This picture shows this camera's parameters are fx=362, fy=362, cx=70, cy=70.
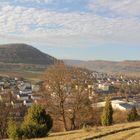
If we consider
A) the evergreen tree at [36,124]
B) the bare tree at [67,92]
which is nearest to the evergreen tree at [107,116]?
the bare tree at [67,92]

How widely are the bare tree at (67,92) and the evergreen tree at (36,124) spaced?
12.8 metres

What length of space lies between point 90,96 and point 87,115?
107 inches

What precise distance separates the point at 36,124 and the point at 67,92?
602 inches

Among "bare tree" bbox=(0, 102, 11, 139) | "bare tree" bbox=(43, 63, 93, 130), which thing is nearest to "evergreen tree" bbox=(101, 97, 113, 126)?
"bare tree" bbox=(43, 63, 93, 130)

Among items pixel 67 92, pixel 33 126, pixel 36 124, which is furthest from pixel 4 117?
pixel 33 126

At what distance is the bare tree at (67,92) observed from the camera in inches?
1804

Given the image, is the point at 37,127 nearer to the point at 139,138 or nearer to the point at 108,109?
the point at 139,138

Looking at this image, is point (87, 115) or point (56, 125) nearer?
point (87, 115)

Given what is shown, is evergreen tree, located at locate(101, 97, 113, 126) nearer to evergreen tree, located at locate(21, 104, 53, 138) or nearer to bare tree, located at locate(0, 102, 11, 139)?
evergreen tree, located at locate(21, 104, 53, 138)

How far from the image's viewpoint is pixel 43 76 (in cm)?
4681

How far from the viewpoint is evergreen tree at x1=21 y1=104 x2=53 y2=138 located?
100 ft

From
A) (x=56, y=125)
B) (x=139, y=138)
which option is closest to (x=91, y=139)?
(x=139, y=138)

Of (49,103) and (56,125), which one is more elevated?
(49,103)

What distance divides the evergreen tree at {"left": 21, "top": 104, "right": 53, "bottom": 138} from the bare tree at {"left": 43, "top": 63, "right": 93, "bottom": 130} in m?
12.8
